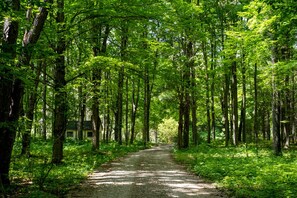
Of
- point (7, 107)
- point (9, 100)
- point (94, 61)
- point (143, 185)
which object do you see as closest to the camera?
point (7, 107)

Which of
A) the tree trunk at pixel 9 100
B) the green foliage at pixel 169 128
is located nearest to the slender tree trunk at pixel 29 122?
the tree trunk at pixel 9 100

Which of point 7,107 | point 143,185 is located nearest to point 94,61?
point 7,107

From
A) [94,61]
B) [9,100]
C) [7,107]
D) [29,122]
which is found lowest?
[29,122]

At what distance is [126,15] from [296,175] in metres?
9.73

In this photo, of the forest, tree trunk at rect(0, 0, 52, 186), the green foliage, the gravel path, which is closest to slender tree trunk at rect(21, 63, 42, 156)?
the forest

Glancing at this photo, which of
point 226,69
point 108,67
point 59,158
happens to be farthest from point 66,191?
point 226,69

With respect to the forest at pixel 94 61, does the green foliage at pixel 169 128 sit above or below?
below

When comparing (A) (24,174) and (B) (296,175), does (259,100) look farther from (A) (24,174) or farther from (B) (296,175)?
(A) (24,174)

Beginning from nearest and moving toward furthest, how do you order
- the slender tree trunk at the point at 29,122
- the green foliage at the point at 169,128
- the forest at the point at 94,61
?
the forest at the point at 94,61 < the slender tree trunk at the point at 29,122 < the green foliage at the point at 169,128

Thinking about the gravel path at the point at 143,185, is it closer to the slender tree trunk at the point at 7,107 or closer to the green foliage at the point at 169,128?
the slender tree trunk at the point at 7,107

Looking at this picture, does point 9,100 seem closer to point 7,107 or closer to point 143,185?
point 7,107

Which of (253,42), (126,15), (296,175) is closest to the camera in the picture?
(296,175)

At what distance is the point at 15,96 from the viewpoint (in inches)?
377

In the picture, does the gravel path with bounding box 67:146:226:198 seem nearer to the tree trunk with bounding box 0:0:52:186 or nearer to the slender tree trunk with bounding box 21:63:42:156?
the tree trunk with bounding box 0:0:52:186
